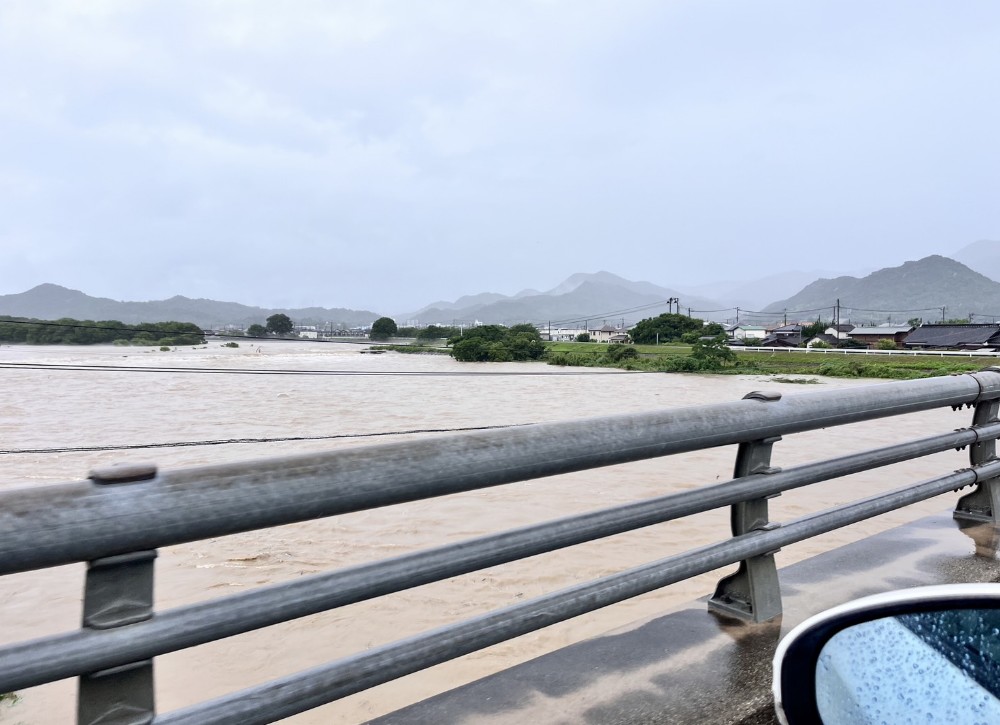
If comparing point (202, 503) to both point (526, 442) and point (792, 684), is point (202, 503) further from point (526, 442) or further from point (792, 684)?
point (792, 684)

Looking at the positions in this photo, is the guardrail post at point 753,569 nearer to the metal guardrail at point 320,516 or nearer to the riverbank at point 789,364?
the metal guardrail at point 320,516

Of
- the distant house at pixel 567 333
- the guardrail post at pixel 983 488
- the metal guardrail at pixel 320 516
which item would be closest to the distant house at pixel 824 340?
the distant house at pixel 567 333

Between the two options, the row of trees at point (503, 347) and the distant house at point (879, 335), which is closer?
the row of trees at point (503, 347)

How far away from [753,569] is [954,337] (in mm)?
63464

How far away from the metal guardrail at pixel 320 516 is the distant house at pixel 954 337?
5812cm

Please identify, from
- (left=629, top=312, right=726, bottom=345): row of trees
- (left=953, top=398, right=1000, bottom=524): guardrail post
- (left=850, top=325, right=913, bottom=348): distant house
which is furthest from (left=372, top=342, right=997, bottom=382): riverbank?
(left=953, top=398, right=1000, bottom=524): guardrail post

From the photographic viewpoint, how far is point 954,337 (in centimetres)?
5491

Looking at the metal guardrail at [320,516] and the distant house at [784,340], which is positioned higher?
the metal guardrail at [320,516]

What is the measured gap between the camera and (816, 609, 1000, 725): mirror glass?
3.16 feet

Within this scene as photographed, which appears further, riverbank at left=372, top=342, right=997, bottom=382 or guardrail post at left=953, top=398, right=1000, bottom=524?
riverbank at left=372, top=342, right=997, bottom=382

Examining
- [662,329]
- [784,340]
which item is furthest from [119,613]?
[784,340]

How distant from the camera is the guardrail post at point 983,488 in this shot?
3.02m

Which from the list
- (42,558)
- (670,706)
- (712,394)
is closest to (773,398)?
(670,706)

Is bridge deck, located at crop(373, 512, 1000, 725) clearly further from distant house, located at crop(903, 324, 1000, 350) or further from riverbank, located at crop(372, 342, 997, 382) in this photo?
distant house, located at crop(903, 324, 1000, 350)
